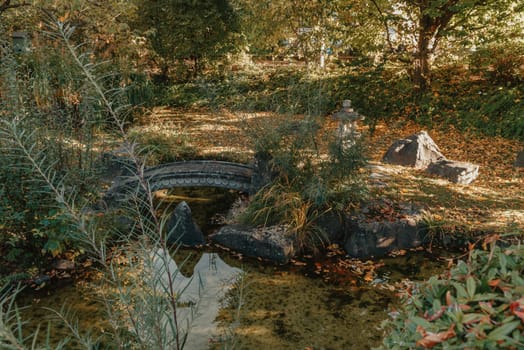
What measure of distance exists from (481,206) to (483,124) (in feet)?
11.7

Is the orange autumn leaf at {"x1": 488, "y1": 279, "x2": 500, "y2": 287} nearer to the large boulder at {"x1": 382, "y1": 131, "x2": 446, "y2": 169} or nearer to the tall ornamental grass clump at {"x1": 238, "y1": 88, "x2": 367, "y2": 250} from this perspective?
the tall ornamental grass clump at {"x1": 238, "y1": 88, "x2": 367, "y2": 250}

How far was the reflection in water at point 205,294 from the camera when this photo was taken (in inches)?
135

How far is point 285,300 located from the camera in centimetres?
393

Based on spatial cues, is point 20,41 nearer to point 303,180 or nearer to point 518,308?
point 303,180

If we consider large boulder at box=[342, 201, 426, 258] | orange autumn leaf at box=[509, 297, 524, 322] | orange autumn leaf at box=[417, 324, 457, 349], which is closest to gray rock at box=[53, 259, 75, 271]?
large boulder at box=[342, 201, 426, 258]

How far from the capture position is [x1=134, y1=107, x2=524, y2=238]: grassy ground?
200 inches

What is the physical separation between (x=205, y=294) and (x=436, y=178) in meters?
4.15

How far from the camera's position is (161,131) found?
8.26 m

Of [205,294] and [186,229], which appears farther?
[186,229]

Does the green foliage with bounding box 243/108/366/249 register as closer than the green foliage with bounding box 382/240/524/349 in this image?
No

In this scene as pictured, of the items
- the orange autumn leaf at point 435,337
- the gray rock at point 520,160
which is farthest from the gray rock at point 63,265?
the gray rock at point 520,160

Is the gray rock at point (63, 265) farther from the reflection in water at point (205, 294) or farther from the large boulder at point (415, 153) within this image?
the large boulder at point (415, 153)

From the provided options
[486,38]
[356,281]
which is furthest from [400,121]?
[356,281]

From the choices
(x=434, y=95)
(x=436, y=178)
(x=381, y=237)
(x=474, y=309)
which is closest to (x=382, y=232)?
(x=381, y=237)
